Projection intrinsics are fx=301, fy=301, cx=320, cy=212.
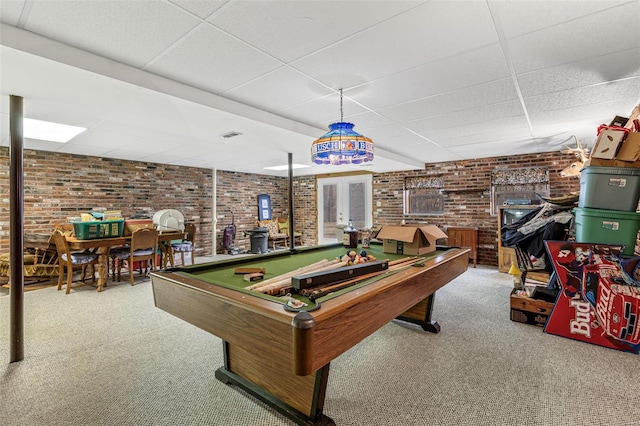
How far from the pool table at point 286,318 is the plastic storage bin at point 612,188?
1517 millimetres

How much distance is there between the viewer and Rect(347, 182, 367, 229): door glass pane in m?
8.64

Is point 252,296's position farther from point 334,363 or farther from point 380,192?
point 380,192

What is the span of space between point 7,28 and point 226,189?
652 cm

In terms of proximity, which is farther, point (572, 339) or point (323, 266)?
point (572, 339)

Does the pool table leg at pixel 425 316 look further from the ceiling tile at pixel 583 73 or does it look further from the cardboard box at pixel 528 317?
the ceiling tile at pixel 583 73

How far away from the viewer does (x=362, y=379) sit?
2.26 m

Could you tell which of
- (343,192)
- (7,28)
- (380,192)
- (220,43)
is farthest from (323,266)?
(343,192)

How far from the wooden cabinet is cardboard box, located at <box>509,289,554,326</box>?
3170 millimetres

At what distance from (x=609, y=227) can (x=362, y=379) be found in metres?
2.70

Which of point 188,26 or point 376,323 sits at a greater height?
point 188,26

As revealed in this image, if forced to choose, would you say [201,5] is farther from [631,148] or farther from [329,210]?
[329,210]

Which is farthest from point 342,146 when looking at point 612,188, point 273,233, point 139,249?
point 273,233

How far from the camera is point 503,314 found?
3.54 metres

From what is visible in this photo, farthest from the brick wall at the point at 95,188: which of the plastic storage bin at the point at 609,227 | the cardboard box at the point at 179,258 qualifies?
the plastic storage bin at the point at 609,227
